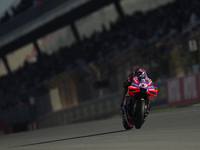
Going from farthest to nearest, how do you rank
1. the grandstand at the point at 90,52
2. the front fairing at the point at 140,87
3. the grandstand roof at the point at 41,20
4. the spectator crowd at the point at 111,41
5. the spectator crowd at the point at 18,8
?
the spectator crowd at the point at 18,8 → the grandstand roof at the point at 41,20 → the spectator crowd at the point at 111,41 → the grandstand at the point at 90,52 → the front fairing at the point at 140,87

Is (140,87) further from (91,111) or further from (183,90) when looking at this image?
(91,111)

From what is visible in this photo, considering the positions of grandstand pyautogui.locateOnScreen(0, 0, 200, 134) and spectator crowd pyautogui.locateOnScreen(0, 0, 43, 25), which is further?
spectator crowd pyautogui.locateOnScreen(0, 0, 43, 25)

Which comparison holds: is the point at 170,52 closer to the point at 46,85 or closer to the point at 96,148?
the point at 46,85

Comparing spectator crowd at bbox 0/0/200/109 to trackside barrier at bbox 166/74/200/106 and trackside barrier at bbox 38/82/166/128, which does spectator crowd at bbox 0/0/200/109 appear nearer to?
trackside barrier at bbox 166/74/200/106

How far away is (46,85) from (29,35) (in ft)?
35.6

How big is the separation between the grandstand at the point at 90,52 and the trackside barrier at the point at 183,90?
0.31m

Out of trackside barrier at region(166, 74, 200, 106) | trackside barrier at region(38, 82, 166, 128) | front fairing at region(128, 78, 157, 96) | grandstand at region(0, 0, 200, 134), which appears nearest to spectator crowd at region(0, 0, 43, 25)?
grandstand at region(0, 0, 200, 134)

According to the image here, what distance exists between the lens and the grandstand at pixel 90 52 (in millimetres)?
17703

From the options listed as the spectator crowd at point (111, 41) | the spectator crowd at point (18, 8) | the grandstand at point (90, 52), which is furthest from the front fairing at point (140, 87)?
the spectator crowd at point (18, 8)

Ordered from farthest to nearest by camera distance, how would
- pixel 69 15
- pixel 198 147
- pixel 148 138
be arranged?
pixel 69 15 < pixel 148 138 < pixel 198 147

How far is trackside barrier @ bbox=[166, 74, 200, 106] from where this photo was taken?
17047 mm

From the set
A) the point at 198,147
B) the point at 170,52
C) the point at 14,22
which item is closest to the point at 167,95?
the point at 170,52

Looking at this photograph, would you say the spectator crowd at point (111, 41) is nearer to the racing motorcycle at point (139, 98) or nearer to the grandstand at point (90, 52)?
the grandstand at point (90, 52)

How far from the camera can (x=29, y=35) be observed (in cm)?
3216
